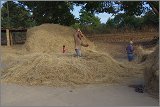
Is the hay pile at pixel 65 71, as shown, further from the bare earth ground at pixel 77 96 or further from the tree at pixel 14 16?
the tree at pixel 14 16

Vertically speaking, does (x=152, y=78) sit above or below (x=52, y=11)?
below

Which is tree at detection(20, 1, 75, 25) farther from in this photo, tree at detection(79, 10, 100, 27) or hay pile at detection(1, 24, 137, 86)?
hay pile at detection(1, 24, 137, 86)

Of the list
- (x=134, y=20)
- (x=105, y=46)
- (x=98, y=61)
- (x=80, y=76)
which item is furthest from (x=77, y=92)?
(x=134, y=20)

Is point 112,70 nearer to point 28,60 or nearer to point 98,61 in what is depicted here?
point 98,61

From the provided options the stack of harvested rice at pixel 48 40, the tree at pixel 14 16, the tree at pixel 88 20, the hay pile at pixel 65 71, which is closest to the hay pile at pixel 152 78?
the hay pile at pixel 65 71

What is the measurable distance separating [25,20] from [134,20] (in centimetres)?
1386

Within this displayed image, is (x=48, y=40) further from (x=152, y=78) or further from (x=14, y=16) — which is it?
(x=14, y=16)

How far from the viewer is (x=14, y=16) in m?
42.4

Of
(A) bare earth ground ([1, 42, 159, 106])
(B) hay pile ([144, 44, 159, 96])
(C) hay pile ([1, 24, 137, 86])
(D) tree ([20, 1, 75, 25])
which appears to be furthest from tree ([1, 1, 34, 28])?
(B) hay pile ([144, 44, 159, 96])

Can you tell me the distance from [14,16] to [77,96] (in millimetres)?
35352

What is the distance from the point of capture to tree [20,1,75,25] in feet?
90.9

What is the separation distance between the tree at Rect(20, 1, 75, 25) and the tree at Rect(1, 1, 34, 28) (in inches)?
347

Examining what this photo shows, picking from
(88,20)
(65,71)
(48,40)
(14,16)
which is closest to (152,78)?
(65,71)

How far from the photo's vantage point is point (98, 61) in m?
11.9
